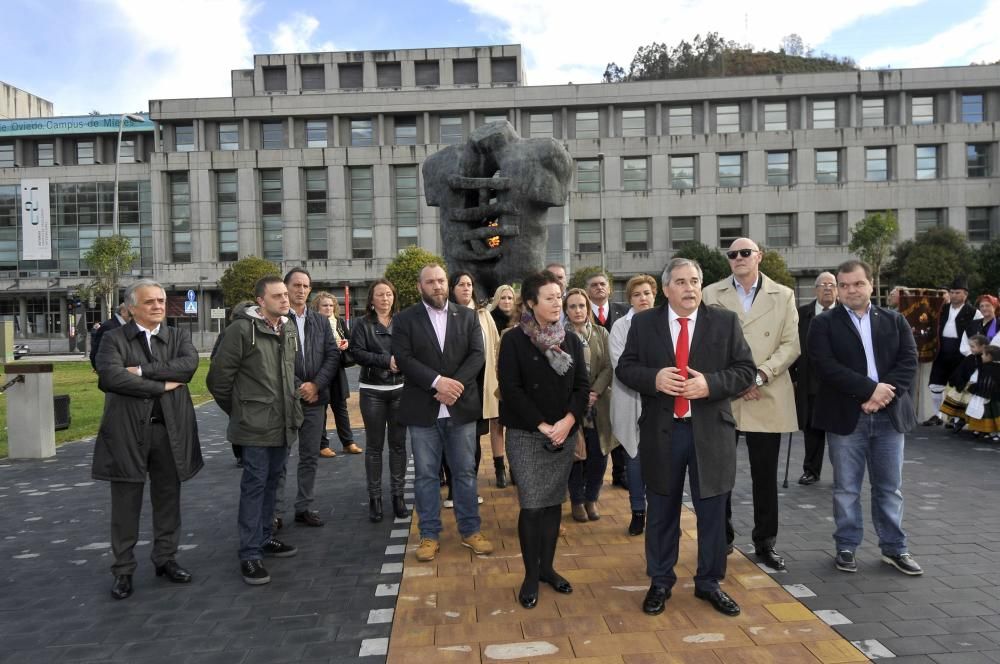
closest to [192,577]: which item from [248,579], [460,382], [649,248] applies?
[248,579]

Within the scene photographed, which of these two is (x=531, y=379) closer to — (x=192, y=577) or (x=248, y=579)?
(x=248, y=579)

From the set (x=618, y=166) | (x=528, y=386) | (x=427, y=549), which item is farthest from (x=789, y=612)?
(x=618, y=166)

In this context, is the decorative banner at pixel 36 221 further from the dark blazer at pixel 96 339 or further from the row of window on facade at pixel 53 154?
the dark blazer at pixel 96 339

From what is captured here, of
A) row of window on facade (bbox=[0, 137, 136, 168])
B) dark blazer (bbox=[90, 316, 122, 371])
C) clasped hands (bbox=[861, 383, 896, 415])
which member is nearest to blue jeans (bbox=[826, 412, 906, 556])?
clasped hands (bbox=[861, 383, 896, 415])

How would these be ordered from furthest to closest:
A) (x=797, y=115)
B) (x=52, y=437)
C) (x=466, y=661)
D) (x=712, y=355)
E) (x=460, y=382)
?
1. (x=797, y=115)
2. (x=52, y=437)
3. (x=460, y=382)
4. (x=712, y=355)
5. (x=466, y=661)

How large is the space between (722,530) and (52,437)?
29.3 ft

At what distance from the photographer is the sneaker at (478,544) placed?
4852 mm

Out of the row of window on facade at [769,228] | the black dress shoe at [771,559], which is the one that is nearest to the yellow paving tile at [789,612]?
the black dress shoe at [771,559]

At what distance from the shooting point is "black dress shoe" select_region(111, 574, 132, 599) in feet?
13.8

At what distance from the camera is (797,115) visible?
158 ft

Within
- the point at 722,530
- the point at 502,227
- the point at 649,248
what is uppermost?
the point at 649,248

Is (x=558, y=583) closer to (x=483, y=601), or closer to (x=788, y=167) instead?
(x=483, y=601)

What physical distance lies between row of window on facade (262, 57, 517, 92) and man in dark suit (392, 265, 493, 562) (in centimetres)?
5453

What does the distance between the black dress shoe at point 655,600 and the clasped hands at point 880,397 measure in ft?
5.73
